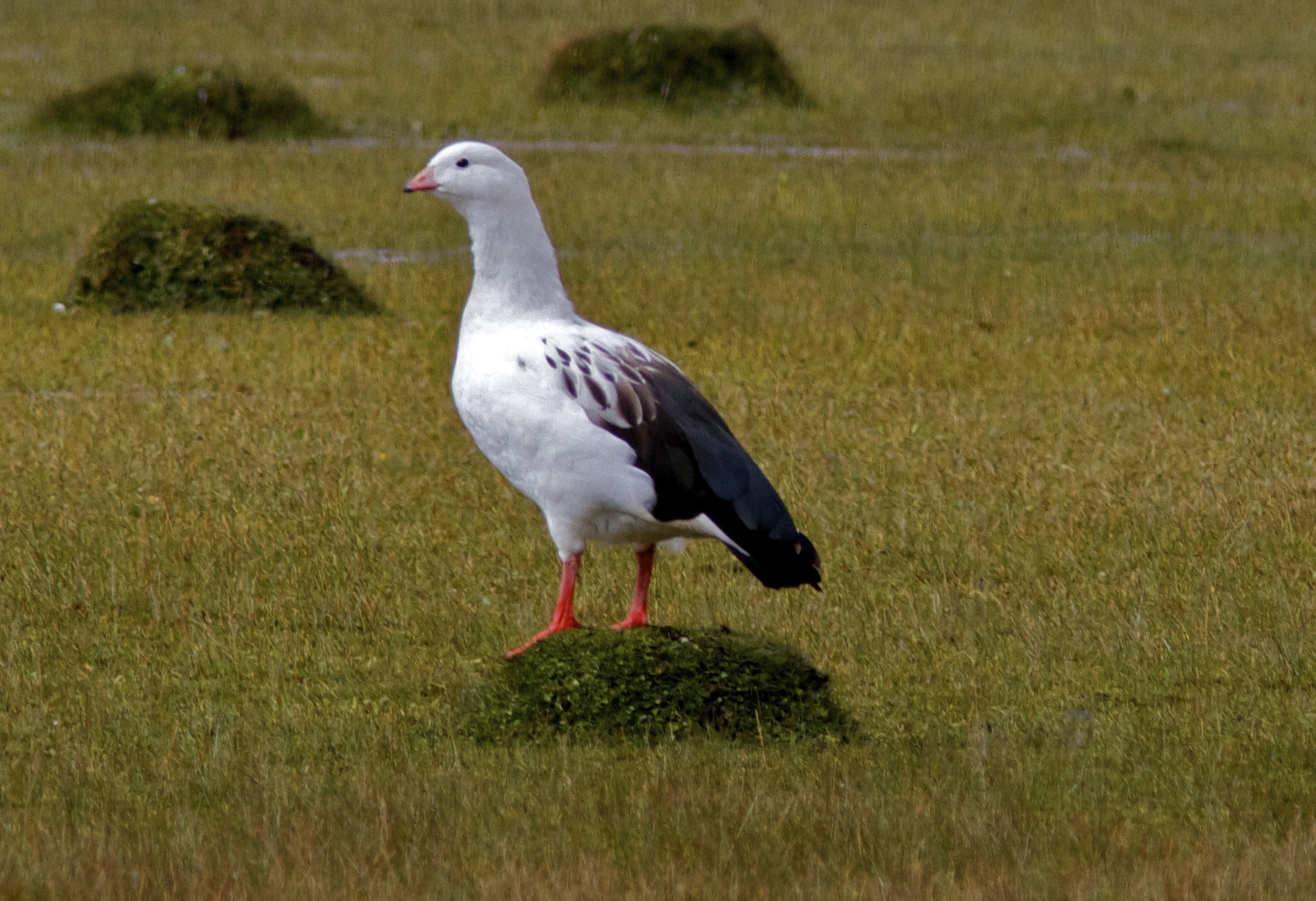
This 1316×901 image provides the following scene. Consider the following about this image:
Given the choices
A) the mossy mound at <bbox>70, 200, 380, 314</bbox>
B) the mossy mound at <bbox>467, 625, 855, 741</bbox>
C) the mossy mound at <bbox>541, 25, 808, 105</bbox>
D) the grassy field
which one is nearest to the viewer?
the grassy field

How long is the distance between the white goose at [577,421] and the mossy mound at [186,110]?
19759 millimetres

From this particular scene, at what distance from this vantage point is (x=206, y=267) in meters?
16.4

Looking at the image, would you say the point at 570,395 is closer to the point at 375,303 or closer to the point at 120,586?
the point at 120,586

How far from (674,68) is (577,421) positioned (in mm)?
23931

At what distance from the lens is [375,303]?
1652 centimetres

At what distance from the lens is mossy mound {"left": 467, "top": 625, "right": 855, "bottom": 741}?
677cm

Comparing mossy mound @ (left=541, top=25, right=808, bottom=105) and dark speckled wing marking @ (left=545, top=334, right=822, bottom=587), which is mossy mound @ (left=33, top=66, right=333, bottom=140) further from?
dark speckled wing marking @ (left=545, top=334, right=822, bottom=587)

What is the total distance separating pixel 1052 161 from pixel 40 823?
69.6 ft

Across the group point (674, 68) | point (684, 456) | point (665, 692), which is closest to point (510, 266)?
point (684, 456)

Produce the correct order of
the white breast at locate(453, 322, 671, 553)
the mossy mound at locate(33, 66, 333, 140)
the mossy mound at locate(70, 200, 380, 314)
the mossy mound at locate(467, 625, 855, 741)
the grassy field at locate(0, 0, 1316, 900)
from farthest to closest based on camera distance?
1. the mossy mound at locate(33, 66, 333, 140)
2. the mossy mound at locate(70, 200, 380, 314)
3. the white breast at locate(453, 322, 671, 553)
4. the mossy mound at locate(467, 625, 855, 741)
5. the grassy field at locate(0, 0, 1316, 900)

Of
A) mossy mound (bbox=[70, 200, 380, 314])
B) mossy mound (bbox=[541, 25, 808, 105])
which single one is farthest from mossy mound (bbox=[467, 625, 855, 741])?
mossy mound (bbox=[541, 25, 808, 105])

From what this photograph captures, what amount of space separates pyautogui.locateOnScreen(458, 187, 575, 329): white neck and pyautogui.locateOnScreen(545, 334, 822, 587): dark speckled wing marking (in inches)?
10.9

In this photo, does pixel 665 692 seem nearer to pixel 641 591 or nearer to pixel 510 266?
pixel 641 591

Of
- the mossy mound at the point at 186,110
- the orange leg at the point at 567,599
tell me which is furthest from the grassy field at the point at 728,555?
the mossy mound at the point at 186,110
